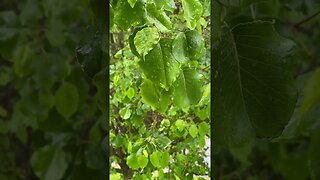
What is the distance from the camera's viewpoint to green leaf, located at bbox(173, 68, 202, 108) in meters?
0.88

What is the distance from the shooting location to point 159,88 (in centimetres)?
86

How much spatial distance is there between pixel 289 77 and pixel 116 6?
370 mm

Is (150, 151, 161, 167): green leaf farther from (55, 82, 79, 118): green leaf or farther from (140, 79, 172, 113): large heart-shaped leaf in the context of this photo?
(55, 82, 79, 118): green leaf

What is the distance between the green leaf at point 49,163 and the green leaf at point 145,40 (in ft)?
0.86

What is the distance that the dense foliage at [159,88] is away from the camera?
79cm

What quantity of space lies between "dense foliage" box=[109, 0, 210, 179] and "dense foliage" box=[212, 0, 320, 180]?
25 cm

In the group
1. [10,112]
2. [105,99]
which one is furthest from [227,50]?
[10,112]

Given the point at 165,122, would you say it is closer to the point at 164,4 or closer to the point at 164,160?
the point at 164,160

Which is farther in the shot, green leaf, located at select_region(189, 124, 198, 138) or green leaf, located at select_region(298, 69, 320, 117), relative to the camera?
green leaf, located at select_region(189, 124, 198, 138)

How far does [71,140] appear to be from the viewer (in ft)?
1.98

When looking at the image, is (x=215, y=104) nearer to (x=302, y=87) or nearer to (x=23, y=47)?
(x=302, y=87)

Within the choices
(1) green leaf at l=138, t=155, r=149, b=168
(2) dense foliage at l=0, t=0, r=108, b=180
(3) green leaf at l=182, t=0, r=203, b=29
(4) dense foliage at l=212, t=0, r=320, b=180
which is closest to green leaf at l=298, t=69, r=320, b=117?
(4) dense foliage at l=212, t=0, r=320, b=180

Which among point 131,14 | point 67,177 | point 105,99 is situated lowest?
point 67,177

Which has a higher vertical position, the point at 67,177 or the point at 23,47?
the point at 23,47
